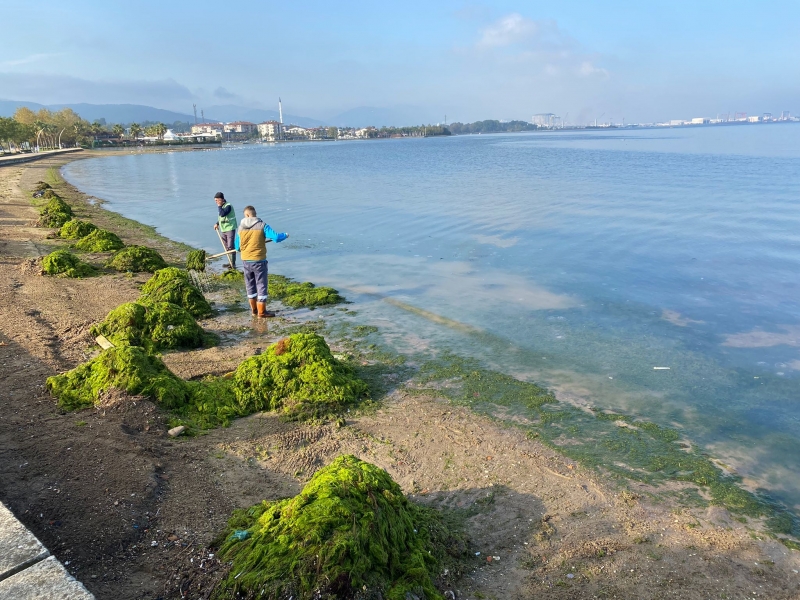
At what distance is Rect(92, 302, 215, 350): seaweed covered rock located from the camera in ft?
29.9

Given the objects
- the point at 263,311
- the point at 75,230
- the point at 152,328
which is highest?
the point at 75,230

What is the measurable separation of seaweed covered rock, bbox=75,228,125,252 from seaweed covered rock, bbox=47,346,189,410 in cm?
→ 1137

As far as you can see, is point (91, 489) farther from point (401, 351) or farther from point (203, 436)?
point (401, 351)

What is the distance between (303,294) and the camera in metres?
12.6

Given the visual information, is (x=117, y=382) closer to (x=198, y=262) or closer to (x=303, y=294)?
(x=303, y=294)

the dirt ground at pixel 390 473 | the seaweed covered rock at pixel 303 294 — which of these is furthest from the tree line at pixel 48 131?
the dirt ground at pixel 390 473

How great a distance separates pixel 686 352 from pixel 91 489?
28.3ft

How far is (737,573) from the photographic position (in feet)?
14.8

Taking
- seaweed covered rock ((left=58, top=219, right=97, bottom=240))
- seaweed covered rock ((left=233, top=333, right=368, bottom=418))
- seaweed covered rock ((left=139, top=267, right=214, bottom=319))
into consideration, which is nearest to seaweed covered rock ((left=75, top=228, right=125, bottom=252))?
seaweed covered rock ((left=58, top=219, right=97, bottom=240))

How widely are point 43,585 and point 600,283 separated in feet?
40.8

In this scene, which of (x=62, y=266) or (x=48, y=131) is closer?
(x=62, y=266)

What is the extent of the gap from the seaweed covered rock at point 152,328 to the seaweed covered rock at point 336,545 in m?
5.48

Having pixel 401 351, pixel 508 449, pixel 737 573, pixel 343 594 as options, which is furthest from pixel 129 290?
pixel 737 573

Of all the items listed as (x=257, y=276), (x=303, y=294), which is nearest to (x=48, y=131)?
(x=303, y=294)
